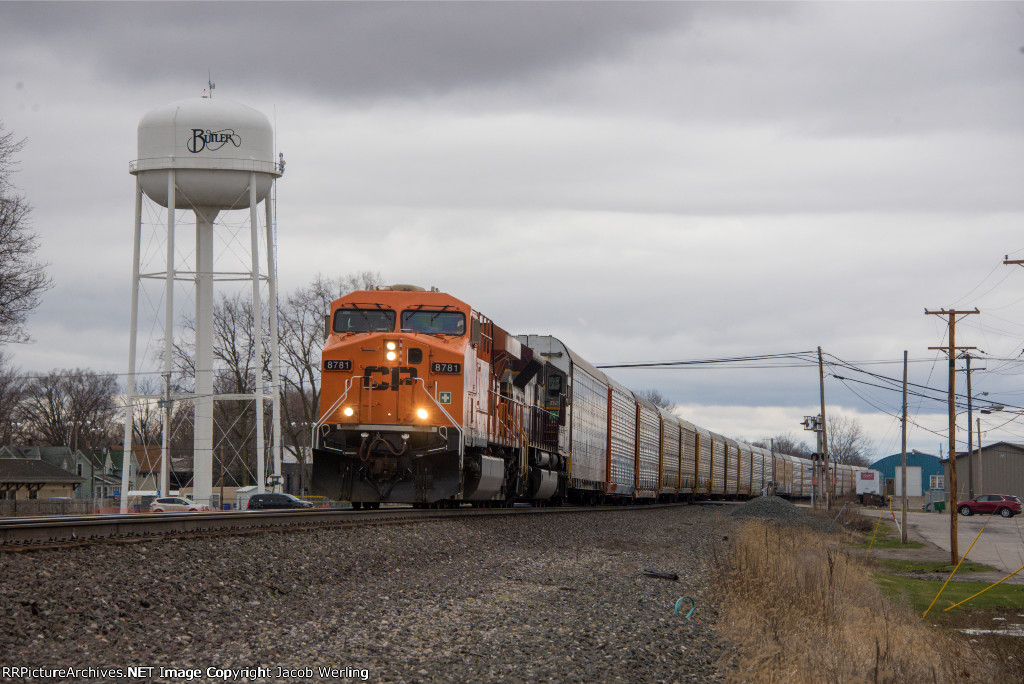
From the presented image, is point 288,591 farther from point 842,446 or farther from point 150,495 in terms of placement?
point 842,446

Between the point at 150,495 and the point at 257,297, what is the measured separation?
22.8m

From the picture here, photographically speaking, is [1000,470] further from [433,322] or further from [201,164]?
[433,322]

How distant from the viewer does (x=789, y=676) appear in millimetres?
8664

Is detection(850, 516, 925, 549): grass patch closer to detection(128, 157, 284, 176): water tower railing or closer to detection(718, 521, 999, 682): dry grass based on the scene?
detection(718, 521, 999, 682): dry grass

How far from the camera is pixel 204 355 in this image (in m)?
43.5

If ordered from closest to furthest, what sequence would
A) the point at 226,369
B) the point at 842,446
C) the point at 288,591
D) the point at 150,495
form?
the point at 288,591
the point at 150,495
the point at 226,369
the point at 842,446

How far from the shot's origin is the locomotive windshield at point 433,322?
64.2 feet

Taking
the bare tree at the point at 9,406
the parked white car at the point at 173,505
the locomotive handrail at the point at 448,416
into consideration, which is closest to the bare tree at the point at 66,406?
the bare tree at the point at 9,406

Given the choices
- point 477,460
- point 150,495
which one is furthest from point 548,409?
point 150,495

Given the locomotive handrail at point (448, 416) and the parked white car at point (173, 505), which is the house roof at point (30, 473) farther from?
the locomotive handrail at point (448, 416)

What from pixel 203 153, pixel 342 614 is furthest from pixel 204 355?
pixel 342 614

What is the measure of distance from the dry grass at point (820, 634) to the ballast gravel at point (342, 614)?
423mm

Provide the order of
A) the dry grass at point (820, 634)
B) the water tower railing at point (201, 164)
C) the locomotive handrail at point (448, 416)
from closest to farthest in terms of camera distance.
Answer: the dry grass at point (820, 634), the locomotive handrail at point (448, 416), the water tower railing at point (201, 164)

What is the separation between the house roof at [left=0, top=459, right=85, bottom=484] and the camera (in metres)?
67.2
